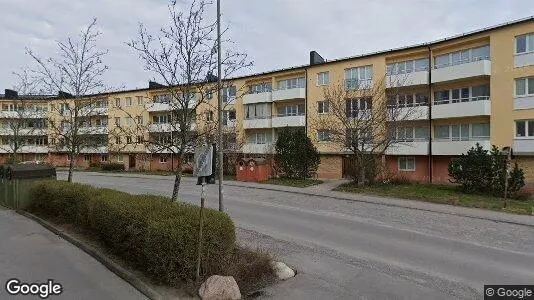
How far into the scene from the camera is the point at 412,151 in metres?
26.7

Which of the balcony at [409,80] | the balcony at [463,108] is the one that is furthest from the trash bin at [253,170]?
the balcony at [463,108]

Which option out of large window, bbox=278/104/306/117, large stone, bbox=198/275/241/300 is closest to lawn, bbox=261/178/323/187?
large window, bbox=278/104/306/117

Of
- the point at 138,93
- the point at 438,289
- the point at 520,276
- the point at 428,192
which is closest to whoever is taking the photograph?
the point at 438,289

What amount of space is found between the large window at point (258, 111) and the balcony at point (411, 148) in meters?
13.5

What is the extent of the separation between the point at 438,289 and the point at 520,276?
2.11 m

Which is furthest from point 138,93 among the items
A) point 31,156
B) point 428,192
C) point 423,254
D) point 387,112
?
point 423,254

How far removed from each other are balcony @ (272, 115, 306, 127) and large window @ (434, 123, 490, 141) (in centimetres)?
1129

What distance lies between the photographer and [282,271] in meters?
6.44

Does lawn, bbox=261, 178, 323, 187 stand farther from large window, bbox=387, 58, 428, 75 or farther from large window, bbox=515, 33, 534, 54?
large window, bbox=515, 33, 534, 54

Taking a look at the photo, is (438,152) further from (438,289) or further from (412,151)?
(438,289)

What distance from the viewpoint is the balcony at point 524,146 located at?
21.6 m

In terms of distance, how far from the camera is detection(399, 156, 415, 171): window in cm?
2778

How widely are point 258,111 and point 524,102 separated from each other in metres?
22.5

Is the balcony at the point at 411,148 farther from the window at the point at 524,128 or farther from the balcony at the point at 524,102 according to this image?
the balcony at the point at 524,102
